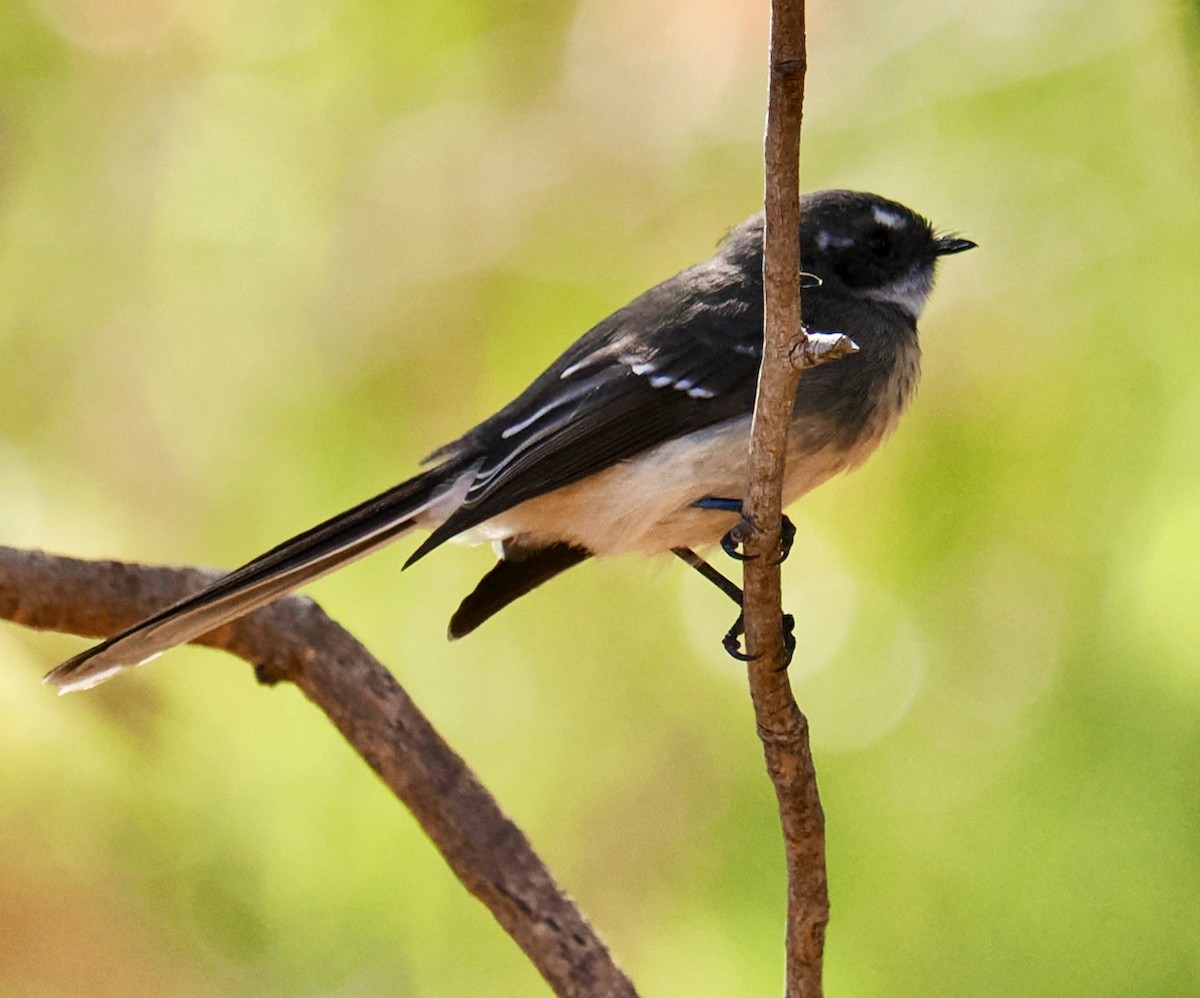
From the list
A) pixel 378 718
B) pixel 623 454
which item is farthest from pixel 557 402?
pixel 378 718

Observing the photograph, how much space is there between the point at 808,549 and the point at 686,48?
1725 mm

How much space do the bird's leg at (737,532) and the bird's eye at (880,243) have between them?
3.43ft

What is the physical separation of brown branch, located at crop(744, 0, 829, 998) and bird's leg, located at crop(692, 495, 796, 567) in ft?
0.07

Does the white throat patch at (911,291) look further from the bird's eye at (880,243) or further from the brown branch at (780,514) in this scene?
the brown branch at (780,514)

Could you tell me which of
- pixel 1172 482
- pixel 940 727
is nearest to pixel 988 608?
pixel 940 727

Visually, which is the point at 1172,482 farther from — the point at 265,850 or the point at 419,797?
the point at 265,850

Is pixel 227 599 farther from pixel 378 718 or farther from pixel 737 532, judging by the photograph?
pixel 737 532

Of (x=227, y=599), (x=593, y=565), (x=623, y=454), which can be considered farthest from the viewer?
(x=593, y=565)

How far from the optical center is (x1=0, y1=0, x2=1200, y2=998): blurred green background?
12.6 feet

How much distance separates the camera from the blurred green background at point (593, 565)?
385 centimetres

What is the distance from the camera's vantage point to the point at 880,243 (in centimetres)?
410

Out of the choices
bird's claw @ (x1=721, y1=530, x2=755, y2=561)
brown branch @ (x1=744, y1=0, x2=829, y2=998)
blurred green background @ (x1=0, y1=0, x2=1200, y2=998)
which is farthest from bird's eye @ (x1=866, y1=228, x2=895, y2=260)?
brown branch @ (x1=744, y1=0, x2=829, y2=998)

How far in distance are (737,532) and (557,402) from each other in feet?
3.27

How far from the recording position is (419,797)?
11.5ft
